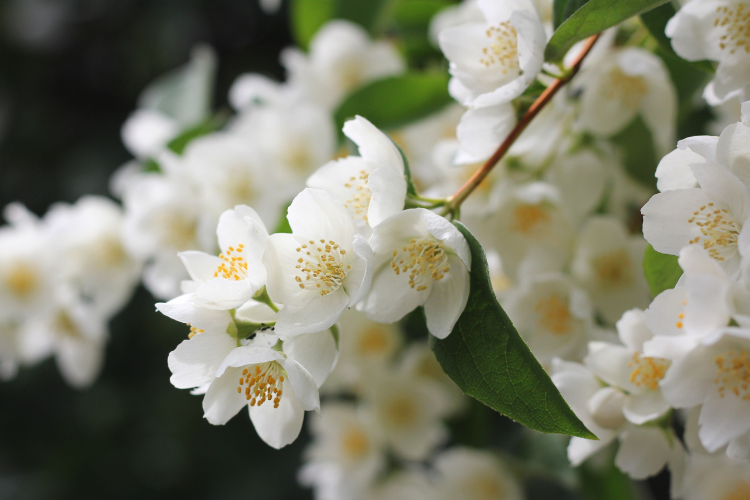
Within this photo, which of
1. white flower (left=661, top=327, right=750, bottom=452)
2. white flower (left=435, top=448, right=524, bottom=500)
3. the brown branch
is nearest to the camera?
white flower (left=661, top=327, right=750, bottom=452)

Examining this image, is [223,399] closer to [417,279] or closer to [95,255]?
[417,279]

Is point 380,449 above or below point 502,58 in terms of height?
below

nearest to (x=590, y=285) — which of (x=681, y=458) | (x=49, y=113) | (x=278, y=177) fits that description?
(x=681, y=458)

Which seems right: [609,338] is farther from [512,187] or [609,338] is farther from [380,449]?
[380,449]

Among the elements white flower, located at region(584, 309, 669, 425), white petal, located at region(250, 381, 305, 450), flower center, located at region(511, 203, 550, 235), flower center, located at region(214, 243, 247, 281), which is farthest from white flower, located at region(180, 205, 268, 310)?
flower center, located at region(511, 203, 550, 235)

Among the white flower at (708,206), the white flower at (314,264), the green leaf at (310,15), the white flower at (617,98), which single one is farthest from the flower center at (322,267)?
→ the green leaf at (310,15)

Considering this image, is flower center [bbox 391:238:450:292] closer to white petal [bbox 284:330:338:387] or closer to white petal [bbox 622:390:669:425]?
white petal [bbox 284:330:338:387]
